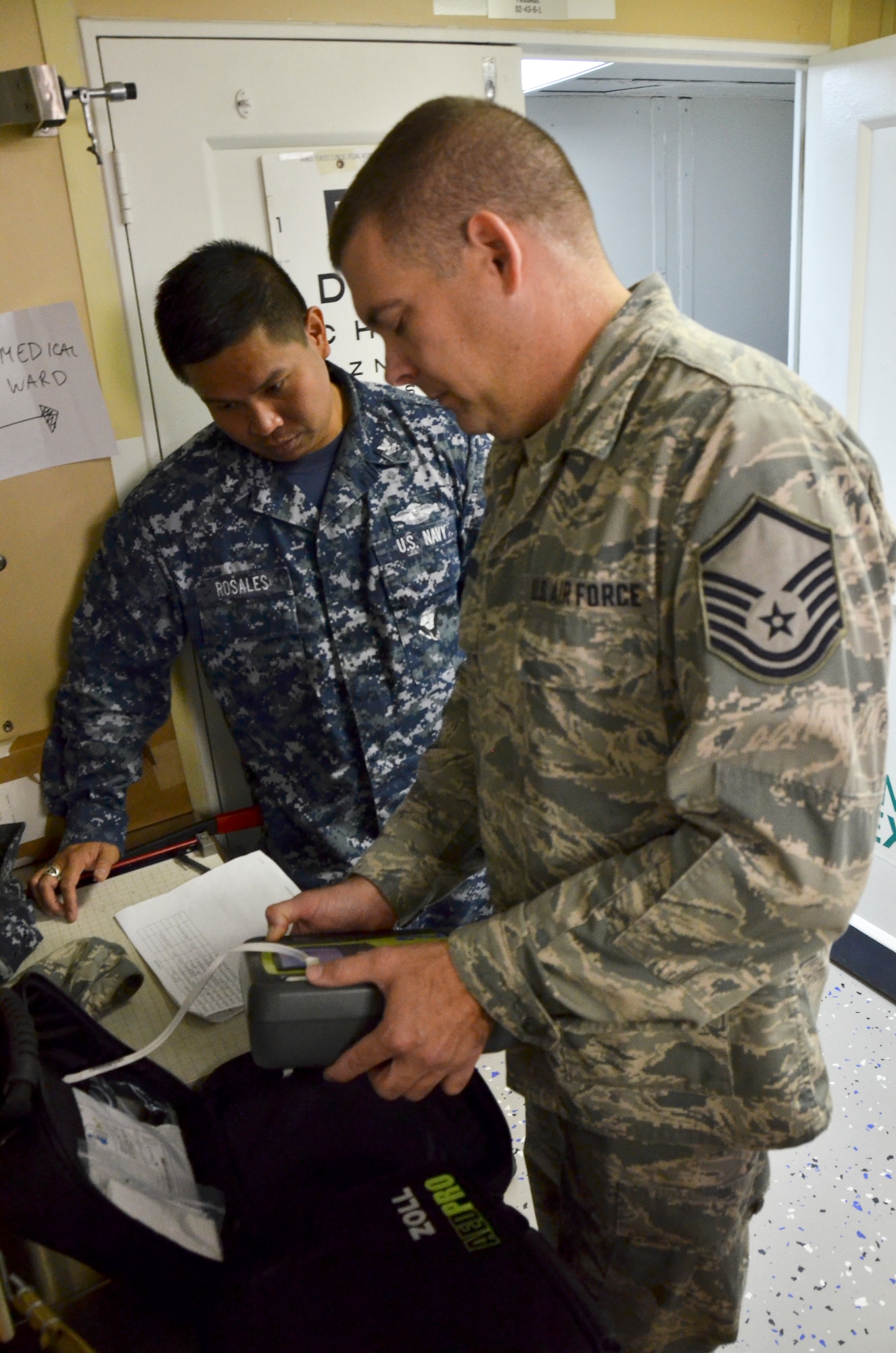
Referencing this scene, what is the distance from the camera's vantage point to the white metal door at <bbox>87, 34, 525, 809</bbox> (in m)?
1.60

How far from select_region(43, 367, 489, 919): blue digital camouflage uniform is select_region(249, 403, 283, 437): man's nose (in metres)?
0.12

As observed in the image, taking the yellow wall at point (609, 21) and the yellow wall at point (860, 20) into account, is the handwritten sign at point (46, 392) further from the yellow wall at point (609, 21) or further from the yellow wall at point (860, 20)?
the yellow wall at point (860, 20)

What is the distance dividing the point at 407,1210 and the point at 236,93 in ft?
5.65

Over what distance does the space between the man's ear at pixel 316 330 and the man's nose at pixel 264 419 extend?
0.60 feet

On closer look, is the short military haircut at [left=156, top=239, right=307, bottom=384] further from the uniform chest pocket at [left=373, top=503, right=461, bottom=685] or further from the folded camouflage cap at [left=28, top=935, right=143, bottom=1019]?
the folded camouflage cap at [left=28, top=935, right=143, bottom=1019]

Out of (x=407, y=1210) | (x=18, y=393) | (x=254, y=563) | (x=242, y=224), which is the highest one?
(x=242, y=224)

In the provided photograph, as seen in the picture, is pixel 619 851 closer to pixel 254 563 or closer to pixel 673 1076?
pixel 673 1076

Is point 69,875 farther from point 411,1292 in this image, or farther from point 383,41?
point 383,41

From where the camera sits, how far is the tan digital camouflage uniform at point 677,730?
68 cm

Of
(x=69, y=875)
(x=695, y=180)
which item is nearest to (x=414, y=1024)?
(x=69, y=875)

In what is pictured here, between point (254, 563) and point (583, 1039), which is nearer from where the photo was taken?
point (583, 1039)

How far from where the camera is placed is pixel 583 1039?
869mm

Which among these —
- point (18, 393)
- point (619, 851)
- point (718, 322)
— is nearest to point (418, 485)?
point (18, 393)

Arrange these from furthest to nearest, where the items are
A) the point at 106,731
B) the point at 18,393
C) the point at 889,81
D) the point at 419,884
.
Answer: the point at 889,81 < the point at 106,731 < the point at 18,393 < the point at 419,884
